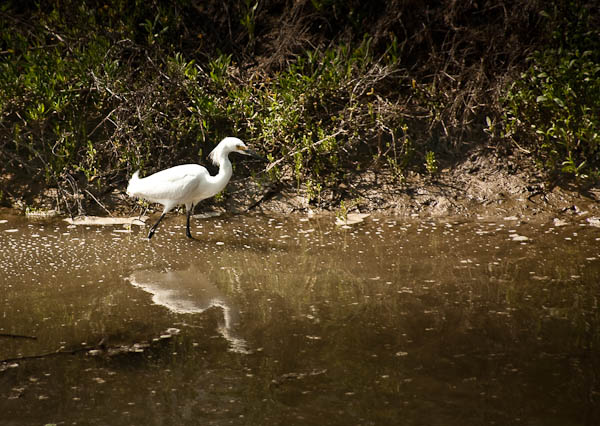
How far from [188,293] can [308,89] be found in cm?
331

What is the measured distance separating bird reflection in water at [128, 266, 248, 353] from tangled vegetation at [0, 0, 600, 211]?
201 cm

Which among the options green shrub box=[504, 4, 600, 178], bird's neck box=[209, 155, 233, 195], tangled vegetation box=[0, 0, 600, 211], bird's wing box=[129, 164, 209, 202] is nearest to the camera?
bird's wing box=[129, 164, 209, 202]

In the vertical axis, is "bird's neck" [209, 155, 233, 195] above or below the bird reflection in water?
above

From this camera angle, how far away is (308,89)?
24.7ft

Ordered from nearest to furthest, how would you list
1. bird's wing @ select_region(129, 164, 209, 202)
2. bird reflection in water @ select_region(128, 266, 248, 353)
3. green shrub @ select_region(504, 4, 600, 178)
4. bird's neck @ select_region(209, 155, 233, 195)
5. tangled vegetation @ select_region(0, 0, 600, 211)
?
bird reflection in water @ select_region(128, 266, 248, 353)
bird's wing @ select_region(129, 164, 209, 202)
bird's neck @ select_region(209, 155, 233, 195)
green shrub @ select_region(504, 4, 600, 178)
tangled vegetation @ select_region(0, 0, 600, 211)

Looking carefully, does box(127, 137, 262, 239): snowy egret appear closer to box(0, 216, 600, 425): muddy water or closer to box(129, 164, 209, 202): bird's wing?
box(129, 164, 209, 202): bird's wing

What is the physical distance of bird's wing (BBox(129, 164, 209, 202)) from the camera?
6125 millimetres

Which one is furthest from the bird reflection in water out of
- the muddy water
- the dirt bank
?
the dirt bank

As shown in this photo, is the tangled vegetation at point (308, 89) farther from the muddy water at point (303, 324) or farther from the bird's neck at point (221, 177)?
the muddy water at point (303, 324)

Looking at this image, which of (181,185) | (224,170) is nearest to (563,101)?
(224,170)

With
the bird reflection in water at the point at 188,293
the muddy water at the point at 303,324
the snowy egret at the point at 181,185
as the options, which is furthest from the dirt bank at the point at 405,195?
the bird reflection in water at the point at 188,293

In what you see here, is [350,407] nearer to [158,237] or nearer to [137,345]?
[137,345]

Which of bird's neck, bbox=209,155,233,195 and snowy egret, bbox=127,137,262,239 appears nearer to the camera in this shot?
snowy egret, bbox=127,137,262,239

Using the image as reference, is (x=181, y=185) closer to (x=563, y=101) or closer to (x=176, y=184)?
(x=176, y=184)
